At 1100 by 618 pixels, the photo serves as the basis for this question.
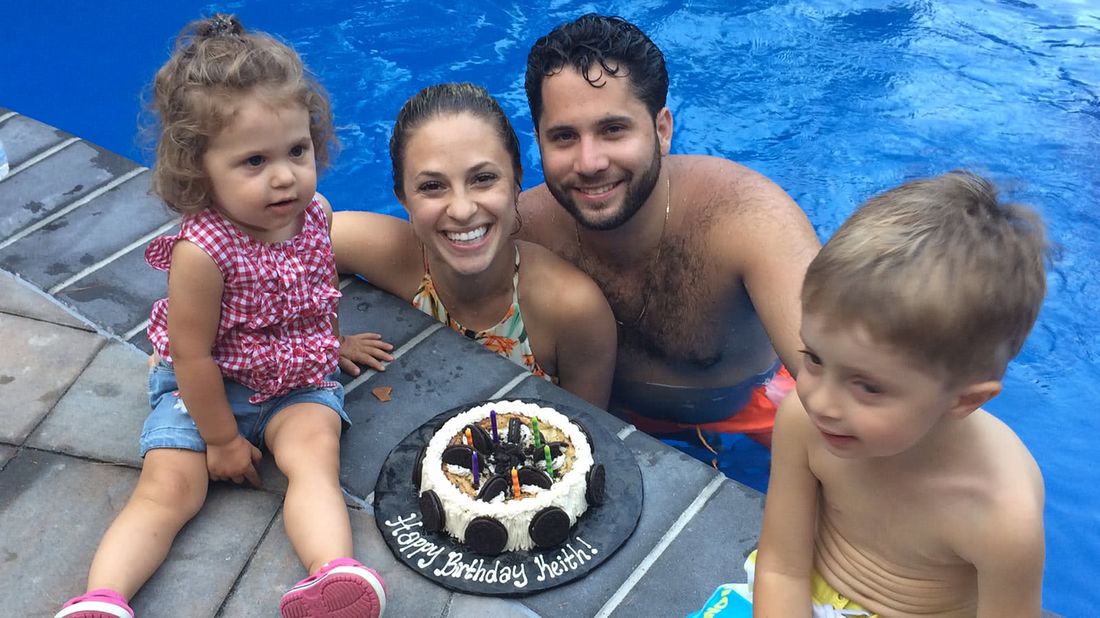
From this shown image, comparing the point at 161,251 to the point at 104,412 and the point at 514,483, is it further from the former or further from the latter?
the point at 514,483

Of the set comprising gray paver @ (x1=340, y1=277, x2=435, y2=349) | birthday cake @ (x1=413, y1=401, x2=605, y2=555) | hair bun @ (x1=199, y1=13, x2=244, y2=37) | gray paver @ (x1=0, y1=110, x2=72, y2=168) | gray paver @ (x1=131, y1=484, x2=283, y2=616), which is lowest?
gray paver @ (x1=131, y1=484, x2=283, y2=616)

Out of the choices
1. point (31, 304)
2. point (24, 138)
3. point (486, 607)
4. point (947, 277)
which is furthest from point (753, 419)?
point (24, 138)

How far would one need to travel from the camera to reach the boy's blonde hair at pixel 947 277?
133 centimetres

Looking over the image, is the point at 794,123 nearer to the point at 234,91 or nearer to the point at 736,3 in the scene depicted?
the point at 736,3

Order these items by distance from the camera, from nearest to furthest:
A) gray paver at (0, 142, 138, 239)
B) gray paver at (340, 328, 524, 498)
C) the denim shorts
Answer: the denim shorts < gray paver at (340, 328, 524, 498) < gray paver at (0, 142, 138, 239)

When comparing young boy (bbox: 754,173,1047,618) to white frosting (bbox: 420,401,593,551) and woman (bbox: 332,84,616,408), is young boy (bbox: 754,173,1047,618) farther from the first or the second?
woman (bbox: 332,84,616,408)

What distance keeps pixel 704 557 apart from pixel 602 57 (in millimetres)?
1558

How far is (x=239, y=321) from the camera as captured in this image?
7.86ft

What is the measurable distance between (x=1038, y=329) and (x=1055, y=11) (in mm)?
2981

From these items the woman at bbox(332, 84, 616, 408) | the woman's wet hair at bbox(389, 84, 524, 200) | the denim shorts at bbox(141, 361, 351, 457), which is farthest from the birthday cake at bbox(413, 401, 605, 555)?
Answer: the woman's wet hair at bbox(389, 84, 524, 200)

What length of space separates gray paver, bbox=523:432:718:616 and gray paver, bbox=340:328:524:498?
0.54 metres

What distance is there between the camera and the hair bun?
232 centimetres

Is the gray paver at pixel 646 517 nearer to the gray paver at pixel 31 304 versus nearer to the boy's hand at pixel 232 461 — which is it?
the boy's hand at pixel 232 461

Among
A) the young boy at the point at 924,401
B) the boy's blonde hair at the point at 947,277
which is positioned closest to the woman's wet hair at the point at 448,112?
the young boy at the point at 924,401
